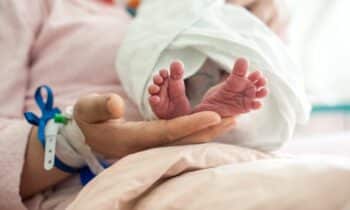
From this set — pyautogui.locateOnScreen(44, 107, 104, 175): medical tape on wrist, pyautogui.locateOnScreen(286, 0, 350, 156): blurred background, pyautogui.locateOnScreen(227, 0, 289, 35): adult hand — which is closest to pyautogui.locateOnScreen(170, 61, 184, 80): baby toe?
pyautogui.locateOnScreen(44, 107, 104, 175): medical tape on wrist

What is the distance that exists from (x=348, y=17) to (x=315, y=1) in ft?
Answer: 0.28

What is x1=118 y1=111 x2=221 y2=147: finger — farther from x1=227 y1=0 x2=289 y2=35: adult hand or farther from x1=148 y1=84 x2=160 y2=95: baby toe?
x1=227 y1=0 x2=289 y2=35: adult hand

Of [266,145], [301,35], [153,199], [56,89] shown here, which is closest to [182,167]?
[153,199]

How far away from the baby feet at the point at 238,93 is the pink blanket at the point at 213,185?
8cm

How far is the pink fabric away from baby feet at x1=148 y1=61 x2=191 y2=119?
15cm

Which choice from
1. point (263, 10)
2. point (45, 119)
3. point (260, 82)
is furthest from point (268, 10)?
point (45, 119)

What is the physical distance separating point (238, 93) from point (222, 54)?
0.12m

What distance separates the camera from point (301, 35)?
126 centimetres

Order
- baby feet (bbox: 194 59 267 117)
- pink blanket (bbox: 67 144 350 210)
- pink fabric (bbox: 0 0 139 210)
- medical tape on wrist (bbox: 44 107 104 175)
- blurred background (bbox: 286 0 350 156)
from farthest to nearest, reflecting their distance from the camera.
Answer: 1. blurred background (bbox: 286 0 350 156)
2. pink fabric (bbox: 0 0 139 210)
3. medical tape on wrist (bbox: 44 107 104 175)
4. baby feet (bbox: 194 59 267 117)
5. pink blanket (bbox: 67 144 350 210)

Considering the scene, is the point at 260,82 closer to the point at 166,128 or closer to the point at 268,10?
the point at 166,128

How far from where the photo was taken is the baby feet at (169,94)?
64cm

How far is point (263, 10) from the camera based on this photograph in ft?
3.09

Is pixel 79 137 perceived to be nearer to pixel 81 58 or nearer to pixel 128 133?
pixel 128 133

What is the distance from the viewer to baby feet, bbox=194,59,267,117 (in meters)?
0.63
